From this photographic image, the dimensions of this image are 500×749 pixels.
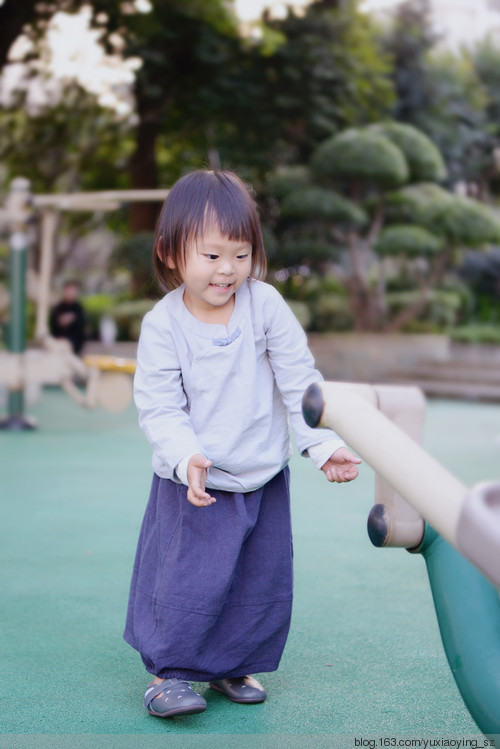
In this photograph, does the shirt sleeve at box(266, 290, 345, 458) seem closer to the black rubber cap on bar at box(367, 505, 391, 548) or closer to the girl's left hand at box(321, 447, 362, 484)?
the girl's left hand at box(321, 447, 362, 484)

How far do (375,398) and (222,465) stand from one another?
585 millimetres

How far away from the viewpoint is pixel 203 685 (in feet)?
6.88

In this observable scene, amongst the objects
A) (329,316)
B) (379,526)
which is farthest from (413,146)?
(379,526)

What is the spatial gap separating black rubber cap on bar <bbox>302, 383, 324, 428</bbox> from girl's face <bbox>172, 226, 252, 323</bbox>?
2.26 ft

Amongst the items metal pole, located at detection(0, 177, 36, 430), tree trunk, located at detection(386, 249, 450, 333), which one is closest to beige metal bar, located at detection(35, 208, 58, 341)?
metal pole, located at detection(0, 177, 36, 430)

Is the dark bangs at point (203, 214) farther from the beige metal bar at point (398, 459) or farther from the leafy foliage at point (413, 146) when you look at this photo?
the leafy foliage at point (413, 146)

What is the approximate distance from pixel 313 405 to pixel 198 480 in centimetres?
57

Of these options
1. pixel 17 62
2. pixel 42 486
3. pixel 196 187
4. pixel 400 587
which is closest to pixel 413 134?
pixel 17 62

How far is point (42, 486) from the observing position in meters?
4.61

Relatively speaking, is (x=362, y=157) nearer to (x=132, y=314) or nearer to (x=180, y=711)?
(x=132, y=314)

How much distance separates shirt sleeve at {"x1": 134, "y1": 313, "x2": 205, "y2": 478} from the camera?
5.81ft

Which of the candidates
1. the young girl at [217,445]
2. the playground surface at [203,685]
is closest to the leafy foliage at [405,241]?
the playground surface at [203,685]

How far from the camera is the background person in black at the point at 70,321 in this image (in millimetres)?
10391

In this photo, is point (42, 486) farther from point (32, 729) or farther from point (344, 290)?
point (344, 290)
